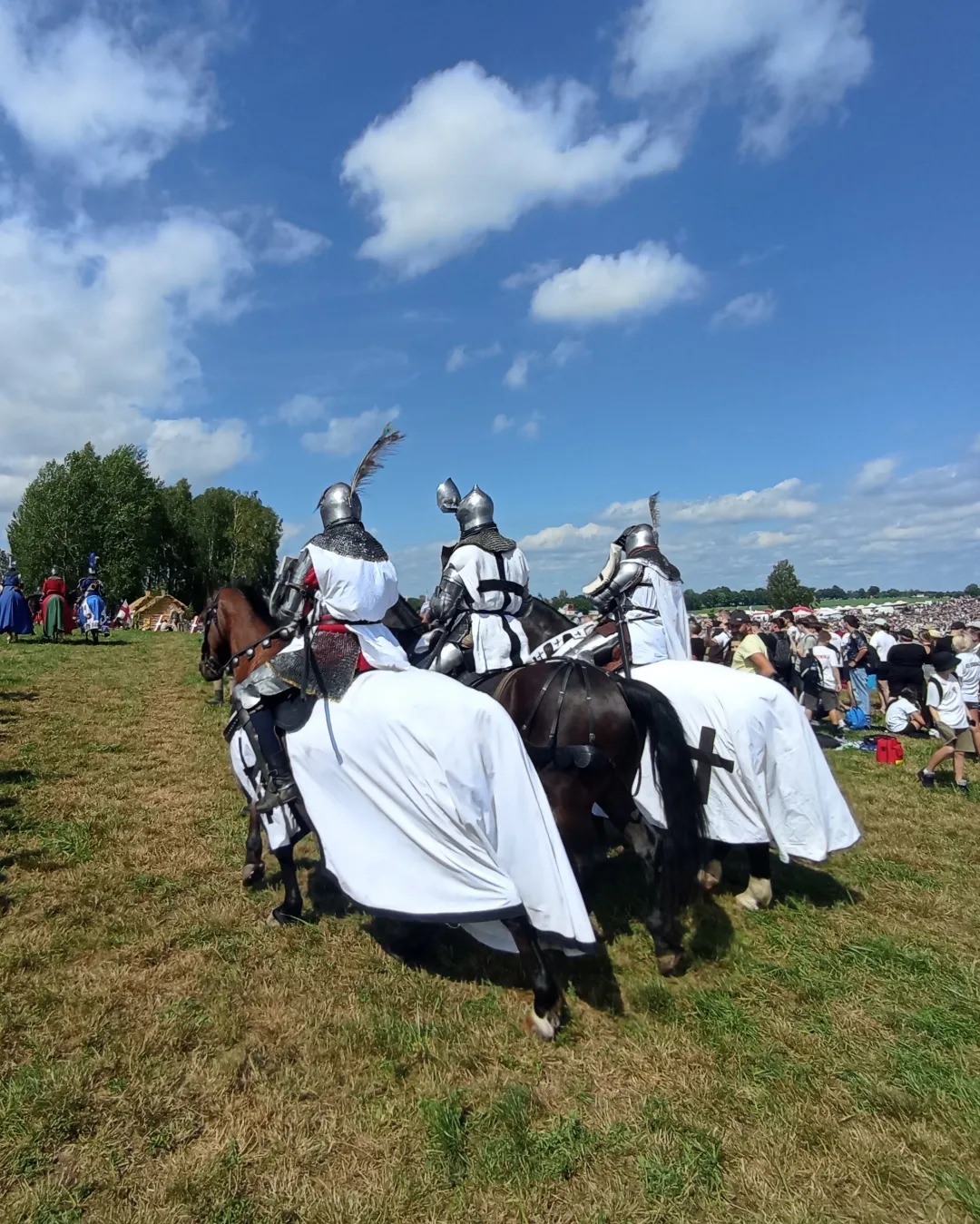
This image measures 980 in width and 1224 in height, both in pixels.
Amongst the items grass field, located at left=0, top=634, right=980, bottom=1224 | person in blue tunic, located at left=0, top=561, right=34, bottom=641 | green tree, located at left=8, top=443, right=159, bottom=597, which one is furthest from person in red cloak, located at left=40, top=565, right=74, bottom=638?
green tree, located at left=8, top=443, right=159, bottom=597

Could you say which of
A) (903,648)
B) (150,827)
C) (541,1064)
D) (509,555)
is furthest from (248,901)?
(903,648)

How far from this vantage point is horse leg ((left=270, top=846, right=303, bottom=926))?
4535mm

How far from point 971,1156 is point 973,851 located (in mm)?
4228

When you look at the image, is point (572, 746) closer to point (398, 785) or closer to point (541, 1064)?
point (398, 785)

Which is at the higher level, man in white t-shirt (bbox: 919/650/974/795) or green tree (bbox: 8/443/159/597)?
green tree (bbox: 8/443/159/597)

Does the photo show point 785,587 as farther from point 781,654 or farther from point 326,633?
point 326,633

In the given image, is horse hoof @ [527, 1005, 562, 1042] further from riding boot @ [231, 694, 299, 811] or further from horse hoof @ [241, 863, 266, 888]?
horse hoof @ [241, 863, 266, 888]

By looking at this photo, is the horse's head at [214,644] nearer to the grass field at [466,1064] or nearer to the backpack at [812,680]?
the grass field at [466,1064]

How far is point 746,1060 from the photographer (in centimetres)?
328

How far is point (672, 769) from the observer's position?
4.42 m

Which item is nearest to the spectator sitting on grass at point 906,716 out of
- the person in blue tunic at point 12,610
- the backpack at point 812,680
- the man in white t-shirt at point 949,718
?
the backpack at point 812,680

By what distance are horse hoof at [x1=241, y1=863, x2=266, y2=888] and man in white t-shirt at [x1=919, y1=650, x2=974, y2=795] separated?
7561 millimetres

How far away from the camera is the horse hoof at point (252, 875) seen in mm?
5152

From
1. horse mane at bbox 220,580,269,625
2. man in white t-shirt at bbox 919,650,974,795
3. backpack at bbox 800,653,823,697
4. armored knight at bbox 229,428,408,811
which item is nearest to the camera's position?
armored knight at bbox 229,428,408,811
